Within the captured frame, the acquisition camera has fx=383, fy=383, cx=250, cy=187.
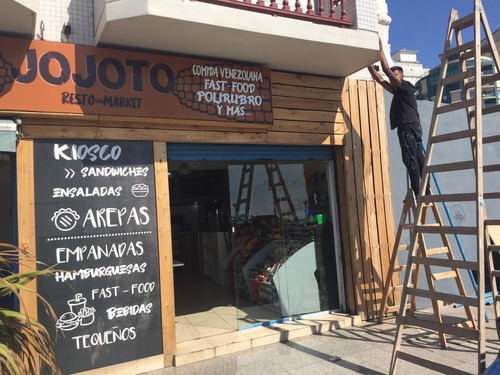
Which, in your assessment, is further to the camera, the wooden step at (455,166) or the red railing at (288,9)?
the red railing at (288,9)

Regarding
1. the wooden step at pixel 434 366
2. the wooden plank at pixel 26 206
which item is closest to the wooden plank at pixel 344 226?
the wooden step at pixel 434 366

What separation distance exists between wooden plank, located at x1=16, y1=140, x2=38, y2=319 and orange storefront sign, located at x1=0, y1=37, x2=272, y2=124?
465 mm

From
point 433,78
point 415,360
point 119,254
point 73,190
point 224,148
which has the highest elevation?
point 433,78

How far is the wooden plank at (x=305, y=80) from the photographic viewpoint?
5318 millimetres

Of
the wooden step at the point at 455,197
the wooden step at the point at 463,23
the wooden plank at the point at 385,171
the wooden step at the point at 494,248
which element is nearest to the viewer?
the wooden step at the point at 455,197

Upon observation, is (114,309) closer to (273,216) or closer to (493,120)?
(273,216)

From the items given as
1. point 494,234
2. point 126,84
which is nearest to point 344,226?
point 494,234

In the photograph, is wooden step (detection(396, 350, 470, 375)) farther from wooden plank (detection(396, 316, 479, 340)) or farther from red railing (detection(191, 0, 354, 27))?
red railing (detection(191, 0, 354, 27))

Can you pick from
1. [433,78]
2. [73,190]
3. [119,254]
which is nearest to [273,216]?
[119,254]

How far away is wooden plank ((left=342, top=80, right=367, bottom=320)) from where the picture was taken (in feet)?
18.5

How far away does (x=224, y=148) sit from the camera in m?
5.05

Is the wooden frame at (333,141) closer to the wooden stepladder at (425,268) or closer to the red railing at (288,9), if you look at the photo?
the wooden stepladder at (425,268)

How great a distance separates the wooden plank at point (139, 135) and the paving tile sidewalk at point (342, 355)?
262 cm

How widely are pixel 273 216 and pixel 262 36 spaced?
2797 mm
